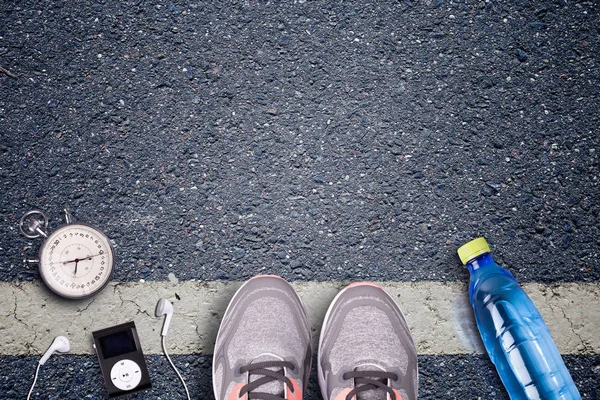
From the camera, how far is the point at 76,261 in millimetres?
2389

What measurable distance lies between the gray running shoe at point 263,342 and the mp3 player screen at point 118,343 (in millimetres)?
405

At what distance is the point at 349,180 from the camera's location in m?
2.53

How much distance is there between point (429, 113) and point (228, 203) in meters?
1.09

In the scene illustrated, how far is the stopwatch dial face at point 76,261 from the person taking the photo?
2381 mm

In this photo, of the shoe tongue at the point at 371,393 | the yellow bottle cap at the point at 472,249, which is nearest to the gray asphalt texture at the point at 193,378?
the shoe tongue at the point at 371,393

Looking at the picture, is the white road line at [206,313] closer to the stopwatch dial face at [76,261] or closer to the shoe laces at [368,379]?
the stopwatch dial face at [76,261]

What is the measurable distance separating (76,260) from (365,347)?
141 cm

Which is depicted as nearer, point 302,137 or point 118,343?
point 118,343

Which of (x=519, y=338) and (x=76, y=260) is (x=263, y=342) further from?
(x=519, y=338)

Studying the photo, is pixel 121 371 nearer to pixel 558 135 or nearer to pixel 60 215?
pixel 60 215

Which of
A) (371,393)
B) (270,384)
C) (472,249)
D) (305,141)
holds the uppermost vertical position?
(305,141)

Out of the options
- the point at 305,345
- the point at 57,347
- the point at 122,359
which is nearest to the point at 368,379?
the point at 305,345

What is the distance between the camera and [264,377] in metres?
2.40

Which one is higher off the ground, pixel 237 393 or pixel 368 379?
pixel 237 393
